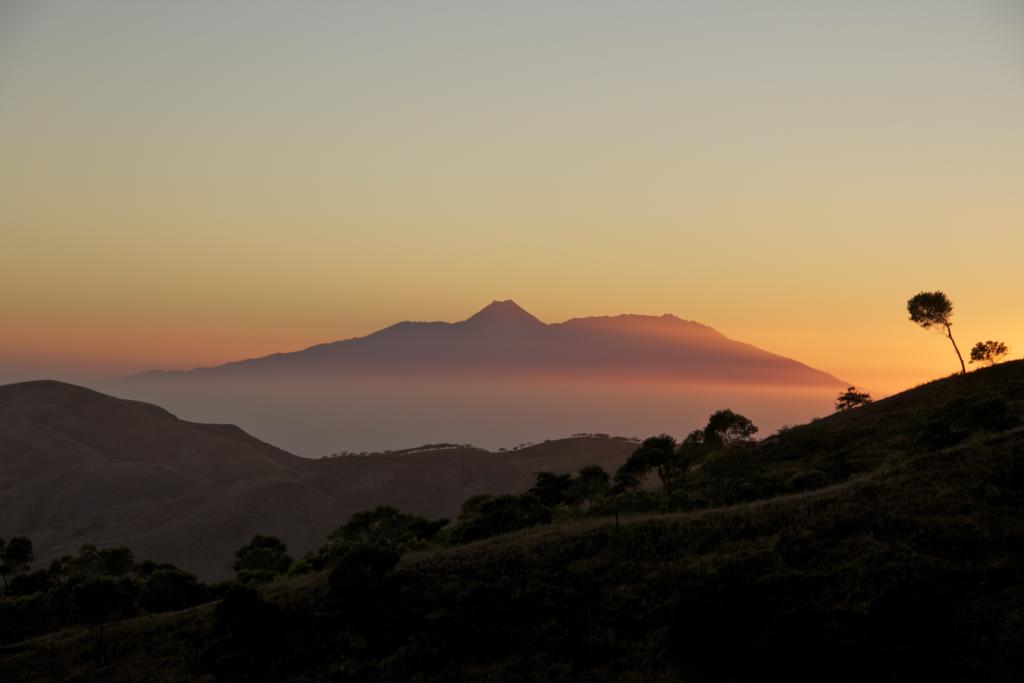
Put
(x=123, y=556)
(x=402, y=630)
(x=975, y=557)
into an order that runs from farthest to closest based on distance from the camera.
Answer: (x=123, y=556), (x=402, y=630), (x=975, y=557)

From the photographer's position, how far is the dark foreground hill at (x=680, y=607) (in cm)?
2220

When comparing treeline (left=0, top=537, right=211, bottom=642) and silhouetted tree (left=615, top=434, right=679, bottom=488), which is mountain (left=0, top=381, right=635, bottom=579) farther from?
silhouetted tree (left=615, top=434, right=679, bottom=488)

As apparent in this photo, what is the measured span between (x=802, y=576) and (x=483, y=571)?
47.8ft

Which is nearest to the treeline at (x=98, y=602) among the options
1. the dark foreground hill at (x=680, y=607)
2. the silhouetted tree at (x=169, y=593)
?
the silhouetted tree at (x=169, y=593)

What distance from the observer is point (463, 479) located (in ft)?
632

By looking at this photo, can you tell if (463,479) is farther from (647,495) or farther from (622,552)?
(622,552)

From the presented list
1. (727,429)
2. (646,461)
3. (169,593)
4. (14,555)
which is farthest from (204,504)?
(646,461)

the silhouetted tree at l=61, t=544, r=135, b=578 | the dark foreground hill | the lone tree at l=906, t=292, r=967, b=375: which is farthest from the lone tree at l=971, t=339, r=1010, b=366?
the silhouetted tree at l=61, t=544, r=135, b=578

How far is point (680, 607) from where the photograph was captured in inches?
1013

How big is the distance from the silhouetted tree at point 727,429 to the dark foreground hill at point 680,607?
42.8 meters

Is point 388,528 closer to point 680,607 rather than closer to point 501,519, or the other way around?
point 501,519

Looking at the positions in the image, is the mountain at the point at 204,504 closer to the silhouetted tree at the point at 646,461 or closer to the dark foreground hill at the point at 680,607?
the silhouetted tree at the point at 646,461

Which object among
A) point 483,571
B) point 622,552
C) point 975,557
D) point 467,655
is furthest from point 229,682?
point 975,557

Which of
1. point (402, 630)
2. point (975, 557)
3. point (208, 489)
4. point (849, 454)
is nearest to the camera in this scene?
point (975, 557)
